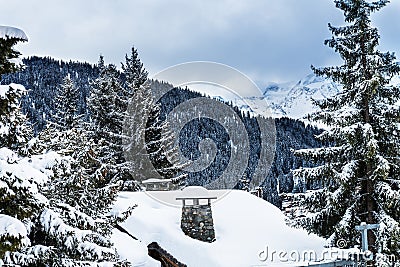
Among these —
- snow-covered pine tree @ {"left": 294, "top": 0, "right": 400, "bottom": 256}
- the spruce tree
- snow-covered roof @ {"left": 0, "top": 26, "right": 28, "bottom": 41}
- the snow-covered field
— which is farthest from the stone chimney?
snow-covered roof @ {"left": 0, "top": 26, "right": 28, "bottom": 41}

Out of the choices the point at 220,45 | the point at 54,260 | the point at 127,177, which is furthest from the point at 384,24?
the point at 127,177

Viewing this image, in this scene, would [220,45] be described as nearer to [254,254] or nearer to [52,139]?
[254,254]

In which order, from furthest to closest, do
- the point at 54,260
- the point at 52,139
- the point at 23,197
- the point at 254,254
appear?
the point at 254,254, the point at 52,139, the point at 54,260, the point at 23,197

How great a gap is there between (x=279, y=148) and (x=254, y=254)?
Answer: 30.1 metres

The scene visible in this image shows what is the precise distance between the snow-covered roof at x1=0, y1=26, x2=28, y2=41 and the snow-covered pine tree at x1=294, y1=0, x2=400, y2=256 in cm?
719

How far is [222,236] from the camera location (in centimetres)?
1095

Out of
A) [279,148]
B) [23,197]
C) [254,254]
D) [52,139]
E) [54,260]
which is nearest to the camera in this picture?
[23,197]

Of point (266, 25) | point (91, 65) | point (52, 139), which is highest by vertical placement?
point (91, 65)

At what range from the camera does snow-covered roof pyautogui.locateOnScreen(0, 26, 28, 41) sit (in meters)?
4.03

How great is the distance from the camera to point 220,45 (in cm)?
1307

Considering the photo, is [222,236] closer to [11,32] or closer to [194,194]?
[194,194]

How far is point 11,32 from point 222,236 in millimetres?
8094

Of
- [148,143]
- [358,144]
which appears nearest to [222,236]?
[358,144]

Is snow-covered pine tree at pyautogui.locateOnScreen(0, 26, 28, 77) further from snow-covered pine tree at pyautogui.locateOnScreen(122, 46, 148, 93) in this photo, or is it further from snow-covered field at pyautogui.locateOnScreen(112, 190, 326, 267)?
snow-covered pine tree at pyautogui.locateOnScreen(122, 46, 148, 93)
